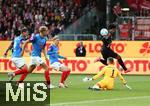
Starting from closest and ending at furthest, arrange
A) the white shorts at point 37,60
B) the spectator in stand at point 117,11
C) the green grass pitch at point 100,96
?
the green grass pitch at point 100,96, the white shorts at point 37,60, the spectator in stand at point 117,11

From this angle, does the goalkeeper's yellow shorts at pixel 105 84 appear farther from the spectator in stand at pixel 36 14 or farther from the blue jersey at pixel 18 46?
the spectator in stand at pixel 36 14

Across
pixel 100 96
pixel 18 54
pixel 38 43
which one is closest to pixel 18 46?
pixel 18 54

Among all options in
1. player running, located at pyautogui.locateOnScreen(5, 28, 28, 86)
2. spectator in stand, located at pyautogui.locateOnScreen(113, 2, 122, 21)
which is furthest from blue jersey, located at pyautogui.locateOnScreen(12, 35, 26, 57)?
spectator in stand, located at pyautogui.locateOnScreen(113, 2, 122, 21)

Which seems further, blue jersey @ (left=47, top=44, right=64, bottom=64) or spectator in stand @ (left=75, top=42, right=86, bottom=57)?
spectator in stand @ (left=75, top=42, right=86, bottom=57)

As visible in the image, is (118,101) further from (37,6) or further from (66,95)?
(37,6)

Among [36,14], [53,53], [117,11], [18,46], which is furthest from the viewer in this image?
[36,14]

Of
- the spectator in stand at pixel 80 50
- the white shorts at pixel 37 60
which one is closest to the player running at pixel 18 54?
the white shorts at pixel 37 60

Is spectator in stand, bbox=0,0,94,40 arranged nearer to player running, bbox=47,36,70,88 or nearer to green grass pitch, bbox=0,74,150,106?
player running, bbox=47,36,70,88

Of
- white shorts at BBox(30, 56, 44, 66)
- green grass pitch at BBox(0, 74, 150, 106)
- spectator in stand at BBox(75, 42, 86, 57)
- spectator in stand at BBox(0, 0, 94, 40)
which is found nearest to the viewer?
green grass pitch at BBox(0, 74, 150, 106)

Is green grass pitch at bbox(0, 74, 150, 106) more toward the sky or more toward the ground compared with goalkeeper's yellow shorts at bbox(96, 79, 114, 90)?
more toward the ground

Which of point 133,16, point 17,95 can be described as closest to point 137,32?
point 133,16

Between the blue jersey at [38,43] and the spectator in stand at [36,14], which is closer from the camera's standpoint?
the blue jersey at [38,43]

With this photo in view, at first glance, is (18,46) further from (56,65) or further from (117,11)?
(117,11)

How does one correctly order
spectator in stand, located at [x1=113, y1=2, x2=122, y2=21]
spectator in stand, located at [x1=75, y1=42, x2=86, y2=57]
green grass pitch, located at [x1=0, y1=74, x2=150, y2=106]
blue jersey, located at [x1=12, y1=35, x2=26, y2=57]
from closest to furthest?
green grass pitch, located at [x1=0, y1=74, x2=150, y2=106], blue jersey, located at [x1=12, y1=35, x2=26, y2=57], spectator in stand, located at [x1=75, y1=42, x2=86, y2=57], spectator in stand, located at [x1=113, y1=2, x2=122, y2=21]
